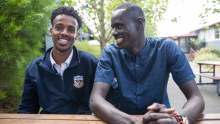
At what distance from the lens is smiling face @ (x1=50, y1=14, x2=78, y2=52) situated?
252 centimetres

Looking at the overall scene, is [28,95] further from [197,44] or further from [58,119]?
[197,44]

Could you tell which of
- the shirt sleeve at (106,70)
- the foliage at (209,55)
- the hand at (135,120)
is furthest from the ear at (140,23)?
the foliage at (209,55)

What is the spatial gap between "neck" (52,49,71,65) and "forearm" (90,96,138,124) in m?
0.70

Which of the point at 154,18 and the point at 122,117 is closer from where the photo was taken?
the point at 122,117

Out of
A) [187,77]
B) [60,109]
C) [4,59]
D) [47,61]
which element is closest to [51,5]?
[4,59]

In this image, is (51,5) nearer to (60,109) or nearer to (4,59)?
(4,59)

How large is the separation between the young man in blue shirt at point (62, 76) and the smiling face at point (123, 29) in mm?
518

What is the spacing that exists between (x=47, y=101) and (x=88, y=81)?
1.32 feet

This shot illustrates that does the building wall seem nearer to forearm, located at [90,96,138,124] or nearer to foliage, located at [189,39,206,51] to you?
foliage, located at [189,39,206,51]

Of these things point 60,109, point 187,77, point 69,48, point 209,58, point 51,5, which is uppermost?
point 51,5

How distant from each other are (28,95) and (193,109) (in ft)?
4.88

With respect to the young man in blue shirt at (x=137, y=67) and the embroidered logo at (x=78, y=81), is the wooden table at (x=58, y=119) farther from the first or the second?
the embroidered logo at (x=78, y=81)

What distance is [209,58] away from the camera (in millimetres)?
22641

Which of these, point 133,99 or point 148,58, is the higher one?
point 148,58
